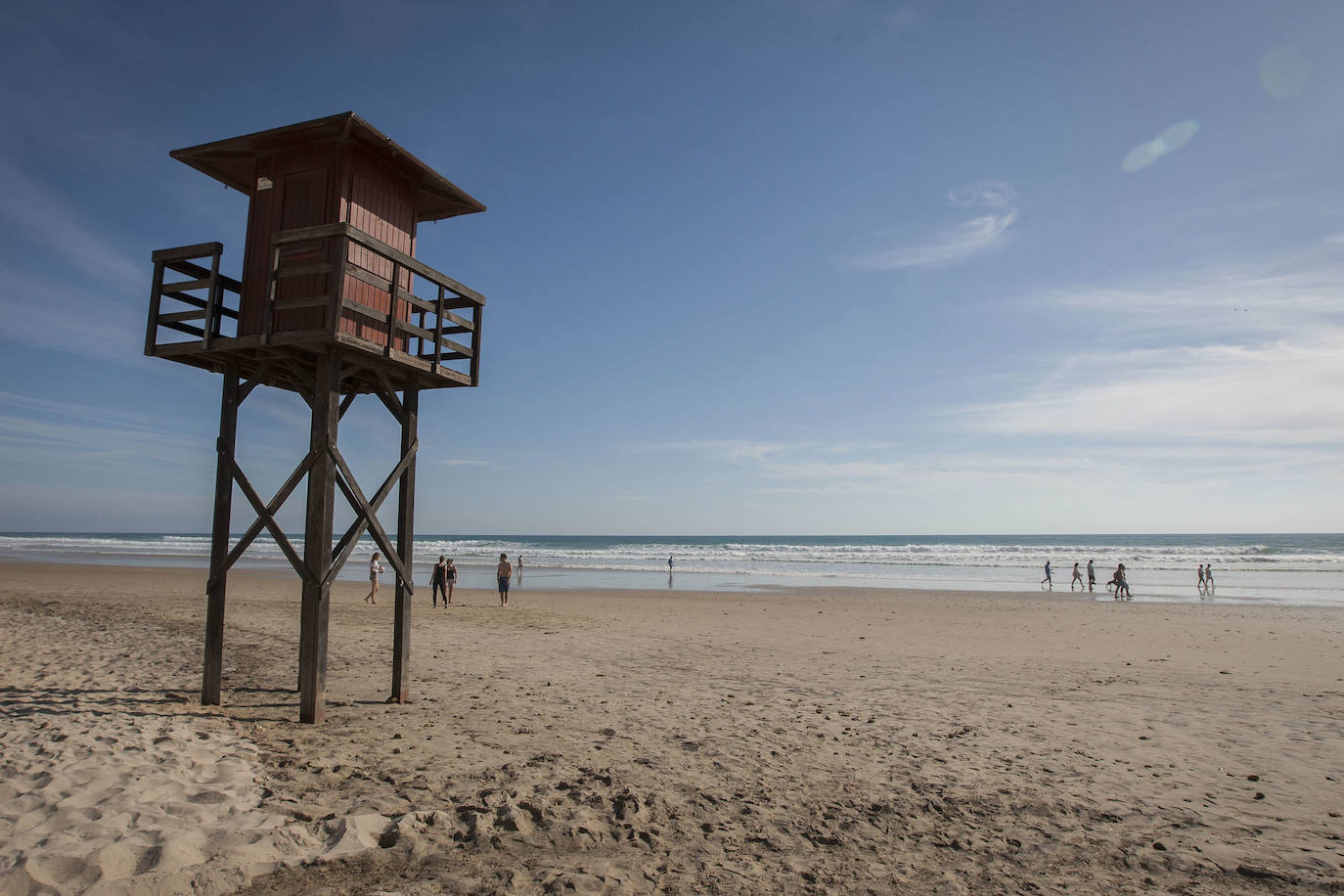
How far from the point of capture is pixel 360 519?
8523 mm

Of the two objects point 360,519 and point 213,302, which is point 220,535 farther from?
point 213,302

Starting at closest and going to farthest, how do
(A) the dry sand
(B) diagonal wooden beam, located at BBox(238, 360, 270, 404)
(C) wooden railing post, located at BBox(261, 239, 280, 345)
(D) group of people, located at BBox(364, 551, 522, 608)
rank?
1. (A) the dry sand
2. (C) wooden railing post, located at BBox(261, 239, 280, 345)
3. (B) diagonal wooden beam, located at BBox(238, 360, 270, 404)
4. (D) group of people, located at BBox(364, 551, 522, 608)

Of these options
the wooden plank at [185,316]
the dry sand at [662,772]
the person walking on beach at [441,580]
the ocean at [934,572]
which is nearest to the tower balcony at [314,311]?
the wooden plank at [185,316]

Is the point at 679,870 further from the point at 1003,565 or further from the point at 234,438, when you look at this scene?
the point at 1003,565

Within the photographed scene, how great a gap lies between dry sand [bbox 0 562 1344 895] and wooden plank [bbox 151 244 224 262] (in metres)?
5.24

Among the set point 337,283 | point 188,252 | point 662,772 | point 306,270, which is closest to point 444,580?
point 188,252

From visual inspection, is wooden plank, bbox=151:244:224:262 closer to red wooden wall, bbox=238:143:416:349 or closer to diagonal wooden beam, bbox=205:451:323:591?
red wooden wall, bbox=238:143:416:349

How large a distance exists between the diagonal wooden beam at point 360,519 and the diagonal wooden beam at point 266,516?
28 centimetres

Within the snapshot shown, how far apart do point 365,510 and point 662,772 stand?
4.62m

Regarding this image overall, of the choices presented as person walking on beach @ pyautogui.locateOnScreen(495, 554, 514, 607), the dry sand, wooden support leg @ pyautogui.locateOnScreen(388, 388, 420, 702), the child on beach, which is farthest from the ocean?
wooden support leg @ pyautogui.locateOnScreen(388, 388, 420, 702)

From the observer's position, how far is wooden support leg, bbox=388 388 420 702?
9078mm

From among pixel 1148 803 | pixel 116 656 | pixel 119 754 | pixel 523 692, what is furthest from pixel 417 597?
pixel 1148 803

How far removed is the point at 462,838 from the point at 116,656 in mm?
9765

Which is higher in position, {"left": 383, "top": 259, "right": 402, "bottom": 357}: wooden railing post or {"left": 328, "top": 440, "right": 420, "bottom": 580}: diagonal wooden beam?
{"left": 383, "top": 259, "right": 402, "bottom": 357}: wooden railing post
